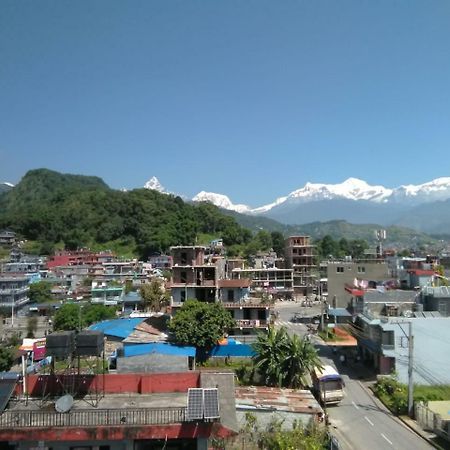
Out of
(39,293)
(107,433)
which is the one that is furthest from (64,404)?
(39,293)

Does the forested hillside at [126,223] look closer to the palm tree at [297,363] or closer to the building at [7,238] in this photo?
the building at [7,238]

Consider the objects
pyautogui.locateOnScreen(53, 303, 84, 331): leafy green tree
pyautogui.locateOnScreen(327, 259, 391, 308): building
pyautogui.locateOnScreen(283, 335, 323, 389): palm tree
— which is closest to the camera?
pyautogui.locateOnScreen(283, 335, 323, 389): palm tree

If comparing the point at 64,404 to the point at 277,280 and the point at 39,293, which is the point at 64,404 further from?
the point at 277,280

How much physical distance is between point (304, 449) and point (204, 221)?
11218 centimetres

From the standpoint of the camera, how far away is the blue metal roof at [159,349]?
87.9 feet

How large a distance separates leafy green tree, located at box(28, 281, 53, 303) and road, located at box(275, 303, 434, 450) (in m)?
52.1

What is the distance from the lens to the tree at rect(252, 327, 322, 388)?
24.1 meters

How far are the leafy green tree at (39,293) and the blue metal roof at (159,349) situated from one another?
43.5 metres

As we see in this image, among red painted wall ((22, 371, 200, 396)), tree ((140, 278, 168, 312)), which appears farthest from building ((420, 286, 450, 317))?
tree ((140, 278, 168, 312))

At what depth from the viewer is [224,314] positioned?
32625mm

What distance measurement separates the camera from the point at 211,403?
39.2 feet

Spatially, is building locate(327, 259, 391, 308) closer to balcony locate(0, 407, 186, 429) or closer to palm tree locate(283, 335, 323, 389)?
palm tree locate(283, 335, 323, 389)

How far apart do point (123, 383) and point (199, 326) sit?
1662 centimetres

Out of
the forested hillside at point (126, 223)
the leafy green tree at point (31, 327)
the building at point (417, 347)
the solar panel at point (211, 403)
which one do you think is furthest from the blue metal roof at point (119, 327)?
the forested hillside at point (126, 223)
